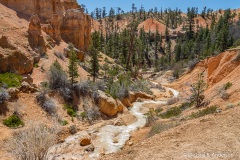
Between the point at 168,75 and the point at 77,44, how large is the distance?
23034 millimetres

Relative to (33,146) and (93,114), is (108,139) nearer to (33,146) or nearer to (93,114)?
(93,114)

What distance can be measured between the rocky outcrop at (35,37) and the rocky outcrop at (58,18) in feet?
13.3

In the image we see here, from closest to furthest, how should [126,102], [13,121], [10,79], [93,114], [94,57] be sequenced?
[13,121], [10,79], [93,114], [126,102], [94,57]

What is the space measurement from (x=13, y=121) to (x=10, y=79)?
A: 4.12 metres

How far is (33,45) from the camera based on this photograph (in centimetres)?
2414

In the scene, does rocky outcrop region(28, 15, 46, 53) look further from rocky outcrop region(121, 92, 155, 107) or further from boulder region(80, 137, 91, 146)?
boulder region(80, 137, 91, 146)

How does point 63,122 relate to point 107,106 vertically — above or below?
below

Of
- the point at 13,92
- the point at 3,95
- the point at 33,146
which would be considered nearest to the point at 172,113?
the point at 13,92

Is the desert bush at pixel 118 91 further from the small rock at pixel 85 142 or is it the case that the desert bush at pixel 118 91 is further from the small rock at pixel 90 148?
the small rock at pixel 90 148

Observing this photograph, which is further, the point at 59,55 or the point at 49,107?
the point at 59,55

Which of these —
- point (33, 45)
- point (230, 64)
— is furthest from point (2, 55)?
point (230, 64)

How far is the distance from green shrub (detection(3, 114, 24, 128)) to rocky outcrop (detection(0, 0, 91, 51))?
17205 millimetres

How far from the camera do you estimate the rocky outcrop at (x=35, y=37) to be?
79.4 ft

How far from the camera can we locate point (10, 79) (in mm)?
16844
